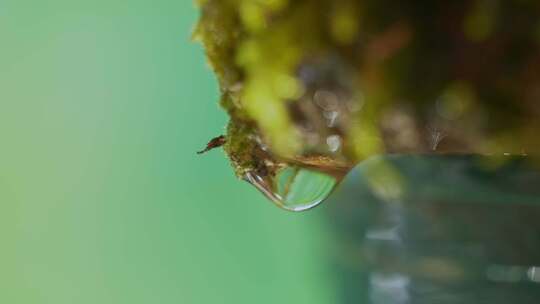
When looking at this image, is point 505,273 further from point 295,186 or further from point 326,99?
point 326,99

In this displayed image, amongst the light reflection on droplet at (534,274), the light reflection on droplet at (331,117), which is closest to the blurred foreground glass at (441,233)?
the light reflection on droplet at (534,274)

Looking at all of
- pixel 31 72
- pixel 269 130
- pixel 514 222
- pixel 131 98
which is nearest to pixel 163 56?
pixel 131 98

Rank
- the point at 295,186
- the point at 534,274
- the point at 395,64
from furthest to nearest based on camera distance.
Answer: the point at 534,274, the point at 295,186, the point at 395,64

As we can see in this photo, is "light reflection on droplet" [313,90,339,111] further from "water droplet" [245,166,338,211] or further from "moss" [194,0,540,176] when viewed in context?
"water droplet" [245,166,338,211]

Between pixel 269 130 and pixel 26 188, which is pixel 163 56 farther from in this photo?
pixel 269 130

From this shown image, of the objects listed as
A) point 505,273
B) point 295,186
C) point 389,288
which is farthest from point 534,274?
point 295,186

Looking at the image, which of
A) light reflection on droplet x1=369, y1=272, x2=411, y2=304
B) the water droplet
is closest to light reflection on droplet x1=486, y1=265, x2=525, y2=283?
light reflection on droplet x1=369, y1=272, x2=411, y2=304
